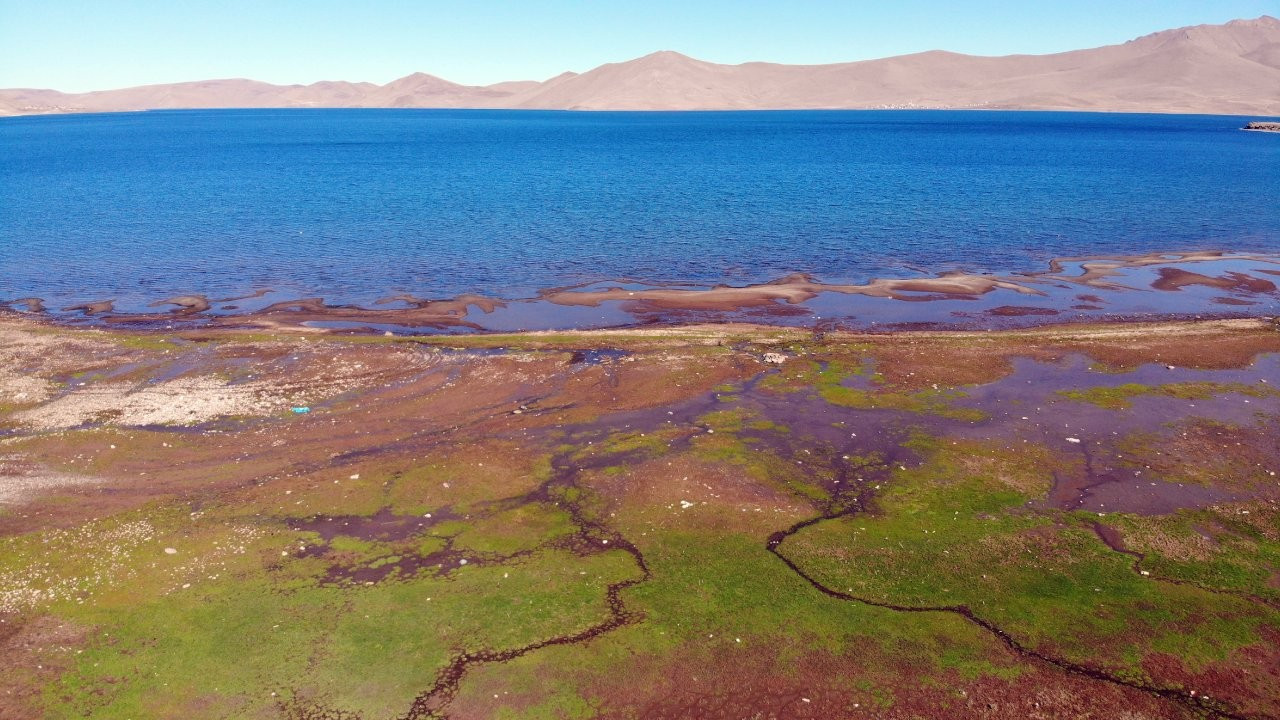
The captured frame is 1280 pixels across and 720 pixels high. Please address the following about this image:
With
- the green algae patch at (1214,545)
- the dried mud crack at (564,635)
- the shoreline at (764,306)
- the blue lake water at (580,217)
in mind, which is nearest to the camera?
the dried mud crack at (564,635)

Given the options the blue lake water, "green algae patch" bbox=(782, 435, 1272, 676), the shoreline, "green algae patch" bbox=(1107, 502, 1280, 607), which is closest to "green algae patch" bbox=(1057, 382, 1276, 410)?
Result: "green algae patch" bbox=(1107, 502, 1280, 607)

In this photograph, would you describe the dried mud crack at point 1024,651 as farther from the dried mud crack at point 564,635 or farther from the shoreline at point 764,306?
the shoreline at point 764,306

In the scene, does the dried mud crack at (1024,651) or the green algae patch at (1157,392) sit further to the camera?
the green algae patch at (1157,392)

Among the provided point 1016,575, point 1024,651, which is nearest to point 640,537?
point 1024,651

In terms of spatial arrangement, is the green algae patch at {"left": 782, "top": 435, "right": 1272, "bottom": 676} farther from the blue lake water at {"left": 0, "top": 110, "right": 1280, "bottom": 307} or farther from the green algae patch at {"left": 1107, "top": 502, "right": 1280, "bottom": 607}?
the blue lake water at {"left": 0, "top": 110, "right": 1280, "bottom": 307}

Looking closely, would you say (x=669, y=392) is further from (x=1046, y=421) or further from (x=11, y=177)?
(x=11, y=177)

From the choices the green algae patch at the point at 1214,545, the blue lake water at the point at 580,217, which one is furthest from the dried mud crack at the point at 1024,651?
the blue lake water at the point at 580,217

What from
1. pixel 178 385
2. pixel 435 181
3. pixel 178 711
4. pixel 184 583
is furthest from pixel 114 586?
pixel 435 181
